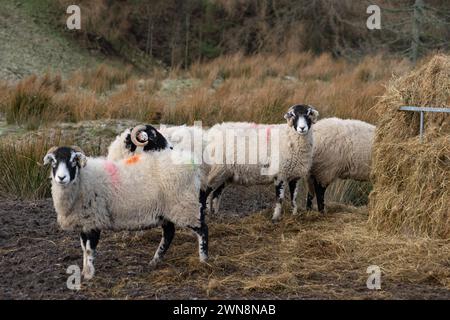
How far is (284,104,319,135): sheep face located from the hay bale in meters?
0.88

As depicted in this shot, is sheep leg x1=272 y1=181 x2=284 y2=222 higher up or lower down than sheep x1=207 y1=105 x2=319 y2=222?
lower down

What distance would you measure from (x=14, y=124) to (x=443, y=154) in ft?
23.7

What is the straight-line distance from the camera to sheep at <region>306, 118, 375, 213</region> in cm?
916

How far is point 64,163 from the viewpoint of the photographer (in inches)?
225

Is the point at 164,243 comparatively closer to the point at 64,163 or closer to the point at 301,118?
the point at 64,163

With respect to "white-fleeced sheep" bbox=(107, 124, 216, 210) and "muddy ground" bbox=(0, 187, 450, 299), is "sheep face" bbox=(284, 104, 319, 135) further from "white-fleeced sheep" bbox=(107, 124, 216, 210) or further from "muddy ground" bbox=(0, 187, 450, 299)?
"muddy ground" bbox=(0, 187, 450, 299)

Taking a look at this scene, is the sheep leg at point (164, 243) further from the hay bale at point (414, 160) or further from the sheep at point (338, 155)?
the sheep at point (338, 155)

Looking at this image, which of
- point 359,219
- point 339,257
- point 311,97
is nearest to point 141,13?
point 311,97

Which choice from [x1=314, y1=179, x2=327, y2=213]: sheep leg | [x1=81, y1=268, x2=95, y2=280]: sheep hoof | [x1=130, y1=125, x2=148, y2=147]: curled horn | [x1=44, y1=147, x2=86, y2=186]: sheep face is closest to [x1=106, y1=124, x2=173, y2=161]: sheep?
[x1=130, y1=125, x2=148, y2=147]: curled horn

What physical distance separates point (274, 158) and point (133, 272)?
9.99 feet

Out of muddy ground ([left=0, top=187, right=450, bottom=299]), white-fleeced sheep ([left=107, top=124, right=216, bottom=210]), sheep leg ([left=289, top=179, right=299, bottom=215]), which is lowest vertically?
muddy ground ([left=0, top=187, right=450, bottom=299])

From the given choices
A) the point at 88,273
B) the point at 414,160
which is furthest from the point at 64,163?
the point at 414,160
